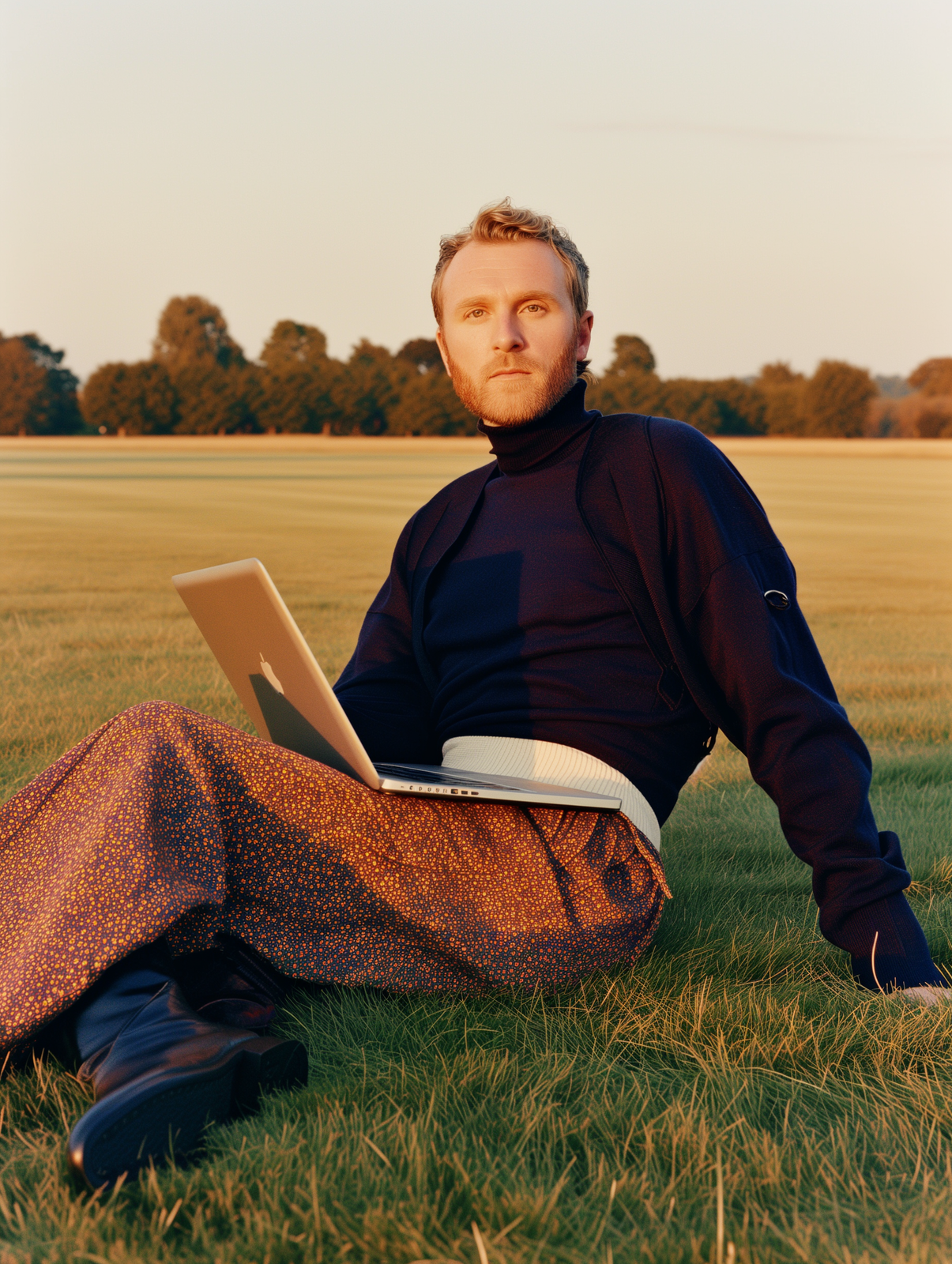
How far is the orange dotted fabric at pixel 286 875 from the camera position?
209cm

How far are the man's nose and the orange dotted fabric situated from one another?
120 cm

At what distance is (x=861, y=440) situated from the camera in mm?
67750

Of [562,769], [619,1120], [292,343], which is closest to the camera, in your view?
[619,1120]

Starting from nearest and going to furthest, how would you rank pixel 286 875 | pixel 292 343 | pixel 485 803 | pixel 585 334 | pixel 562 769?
1. pixel 286 875
2. pixel 485 803
3. pixel 562 769
4. pixel 585 334
5. pixel 292 343

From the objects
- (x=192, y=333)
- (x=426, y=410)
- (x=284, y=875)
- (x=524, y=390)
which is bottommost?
(x=284, y=875)

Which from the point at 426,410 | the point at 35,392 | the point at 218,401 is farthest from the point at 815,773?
the point at 35,392

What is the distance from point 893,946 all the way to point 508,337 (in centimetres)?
170

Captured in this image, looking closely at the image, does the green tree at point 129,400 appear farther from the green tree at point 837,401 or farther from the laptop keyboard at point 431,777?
the laptop keyboard at point 431,777

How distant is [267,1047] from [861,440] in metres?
70.5

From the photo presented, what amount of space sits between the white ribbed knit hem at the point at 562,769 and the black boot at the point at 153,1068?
0.82m

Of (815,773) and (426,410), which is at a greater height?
(426,410)

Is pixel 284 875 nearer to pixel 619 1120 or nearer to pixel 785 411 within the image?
pixel 619 1120

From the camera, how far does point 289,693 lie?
2.59m

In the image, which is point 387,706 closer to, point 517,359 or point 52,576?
point 517,359
